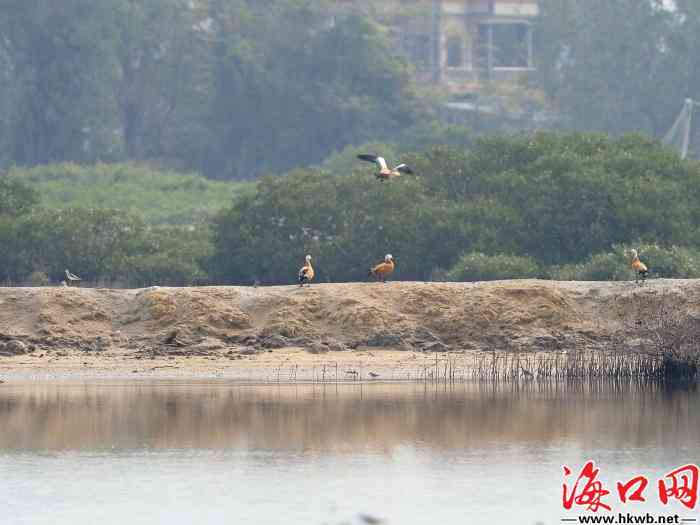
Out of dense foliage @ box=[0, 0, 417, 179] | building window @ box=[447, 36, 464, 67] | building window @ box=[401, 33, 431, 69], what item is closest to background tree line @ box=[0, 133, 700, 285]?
dense foliage @ box=[0, 0, 417, 179]

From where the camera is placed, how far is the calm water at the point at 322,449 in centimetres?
2194

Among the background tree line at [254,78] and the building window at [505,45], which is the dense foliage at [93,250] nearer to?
the background tree line at [254,78]

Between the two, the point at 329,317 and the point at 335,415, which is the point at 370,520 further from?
the point at 329,317

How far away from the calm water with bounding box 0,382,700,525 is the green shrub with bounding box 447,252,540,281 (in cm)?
1375

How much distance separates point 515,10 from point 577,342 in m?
72.2

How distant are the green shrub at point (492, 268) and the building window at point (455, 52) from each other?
2410 inches

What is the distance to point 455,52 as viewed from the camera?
107 meters

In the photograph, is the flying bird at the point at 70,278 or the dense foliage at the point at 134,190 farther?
the dense foliage at the point at 134,190

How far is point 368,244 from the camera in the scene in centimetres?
4906

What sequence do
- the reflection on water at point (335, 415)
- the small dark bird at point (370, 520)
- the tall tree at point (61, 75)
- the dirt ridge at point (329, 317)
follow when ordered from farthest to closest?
the tall tree at point (61, 75) < the dirt ridge at point (329, 317) < the reflection on water at point (335, 415) < the small dark bird at point (370, 520)

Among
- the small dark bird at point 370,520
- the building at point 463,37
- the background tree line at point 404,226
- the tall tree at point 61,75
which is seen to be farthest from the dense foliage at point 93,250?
the building at point 463,37

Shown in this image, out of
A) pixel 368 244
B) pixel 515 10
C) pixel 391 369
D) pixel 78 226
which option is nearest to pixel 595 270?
pixel 368 244

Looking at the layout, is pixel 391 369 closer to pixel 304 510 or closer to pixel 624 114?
pixel 304 510

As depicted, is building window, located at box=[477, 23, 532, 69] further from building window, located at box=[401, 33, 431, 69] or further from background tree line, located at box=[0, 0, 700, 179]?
background tree line, located at box=[0, 0, 700, 179]
